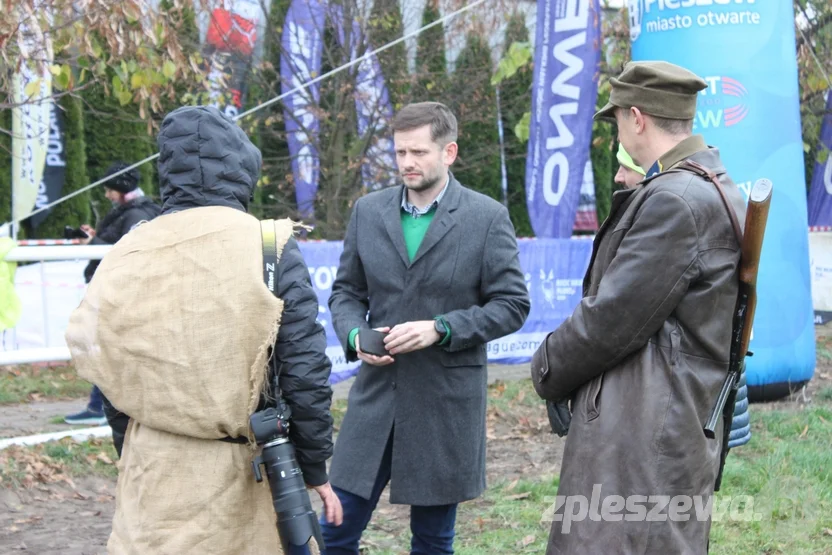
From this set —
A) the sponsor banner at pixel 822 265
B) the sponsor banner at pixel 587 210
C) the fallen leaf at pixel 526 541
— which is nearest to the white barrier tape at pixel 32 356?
the fallen leaf at pixel 526 541

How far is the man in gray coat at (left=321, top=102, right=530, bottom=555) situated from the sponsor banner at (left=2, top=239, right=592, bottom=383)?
2.09m

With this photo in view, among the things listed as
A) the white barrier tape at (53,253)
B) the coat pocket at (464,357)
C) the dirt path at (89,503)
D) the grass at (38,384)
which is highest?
the white barrier tape at (53,253)

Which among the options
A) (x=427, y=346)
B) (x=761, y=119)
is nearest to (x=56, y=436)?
(x=427, y=346)

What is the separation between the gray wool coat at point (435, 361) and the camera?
12.5 ft

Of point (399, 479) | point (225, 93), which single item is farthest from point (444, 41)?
point (399, 479)

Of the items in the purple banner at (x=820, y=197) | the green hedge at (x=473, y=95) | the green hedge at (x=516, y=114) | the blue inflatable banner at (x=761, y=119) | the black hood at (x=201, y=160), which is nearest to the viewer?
the black hood at (x=201, y=160)

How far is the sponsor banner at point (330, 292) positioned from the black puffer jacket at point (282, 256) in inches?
123

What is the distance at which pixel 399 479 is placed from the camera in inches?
150

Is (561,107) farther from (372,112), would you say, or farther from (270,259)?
(270,259)

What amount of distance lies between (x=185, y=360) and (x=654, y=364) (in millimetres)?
1278

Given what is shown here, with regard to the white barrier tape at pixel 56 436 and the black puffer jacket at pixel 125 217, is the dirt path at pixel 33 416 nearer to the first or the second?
the white barrier tape at pixel 56 436

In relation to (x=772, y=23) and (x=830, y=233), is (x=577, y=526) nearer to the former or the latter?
(x=772, y=23)

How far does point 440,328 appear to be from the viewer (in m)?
3.70

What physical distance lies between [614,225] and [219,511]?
1.39 meters
